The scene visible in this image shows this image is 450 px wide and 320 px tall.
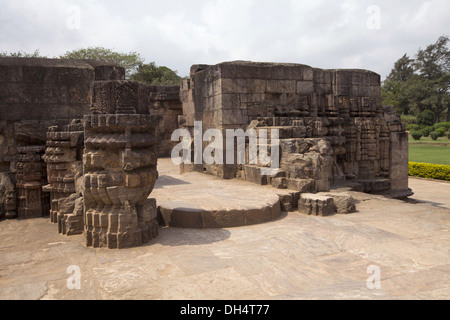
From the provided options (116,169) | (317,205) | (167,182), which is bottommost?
(317,205)

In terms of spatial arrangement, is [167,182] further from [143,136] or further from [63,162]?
[143,136]

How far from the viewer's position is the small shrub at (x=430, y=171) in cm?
1321

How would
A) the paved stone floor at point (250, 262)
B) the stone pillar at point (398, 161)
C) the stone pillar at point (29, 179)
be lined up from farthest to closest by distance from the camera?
the stone pillar at point (398, 161) < the stone pillar at point (29, 179) < the paved stone floor at point (250, 262)

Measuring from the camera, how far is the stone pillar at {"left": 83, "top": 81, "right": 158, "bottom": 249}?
3.86 m

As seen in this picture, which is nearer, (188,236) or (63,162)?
(188,236)

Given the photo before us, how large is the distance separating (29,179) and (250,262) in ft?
13.3

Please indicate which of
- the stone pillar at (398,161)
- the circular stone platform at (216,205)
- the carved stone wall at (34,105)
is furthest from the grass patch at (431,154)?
the carved stone wall at (34,105)

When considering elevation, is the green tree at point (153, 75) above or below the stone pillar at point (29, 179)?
above

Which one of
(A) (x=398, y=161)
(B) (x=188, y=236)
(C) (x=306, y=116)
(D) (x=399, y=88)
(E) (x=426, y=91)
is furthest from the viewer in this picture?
(D) (x=399, y=88)

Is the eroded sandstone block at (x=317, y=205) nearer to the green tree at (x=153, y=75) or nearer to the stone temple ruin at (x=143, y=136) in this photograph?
the stone temple ruin at (x=143, y=136)

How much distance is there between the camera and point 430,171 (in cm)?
1378

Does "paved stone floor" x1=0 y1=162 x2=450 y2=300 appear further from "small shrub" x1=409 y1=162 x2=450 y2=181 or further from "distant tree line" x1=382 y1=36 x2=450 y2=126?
"distant tree line" x1=382 y1=36 x2=450 y2=126

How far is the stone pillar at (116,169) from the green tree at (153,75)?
24568 millimetres

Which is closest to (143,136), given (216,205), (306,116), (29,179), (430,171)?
(216,205)
